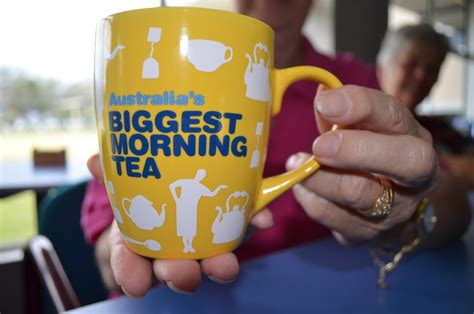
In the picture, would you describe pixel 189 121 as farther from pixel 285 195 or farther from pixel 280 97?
pixel 285 195

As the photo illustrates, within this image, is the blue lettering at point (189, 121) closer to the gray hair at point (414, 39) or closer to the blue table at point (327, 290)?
the blue table at point (327, 290)

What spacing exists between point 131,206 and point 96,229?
46 cm

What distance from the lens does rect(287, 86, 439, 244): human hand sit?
1.23 feet

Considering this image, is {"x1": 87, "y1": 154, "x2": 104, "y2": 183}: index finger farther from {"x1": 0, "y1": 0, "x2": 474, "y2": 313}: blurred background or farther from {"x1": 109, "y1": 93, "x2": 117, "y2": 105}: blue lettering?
{"x1": 109, "y1": 93, "x2": 117, "y2": 105}: blue lettering

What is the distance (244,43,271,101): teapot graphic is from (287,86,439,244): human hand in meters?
0.06

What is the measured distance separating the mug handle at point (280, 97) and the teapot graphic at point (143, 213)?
105 millimetres

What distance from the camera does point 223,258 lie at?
1.22 ft

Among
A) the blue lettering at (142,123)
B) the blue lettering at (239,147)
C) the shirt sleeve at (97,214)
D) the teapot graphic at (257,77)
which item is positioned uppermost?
the teapot graphic at (257,77)

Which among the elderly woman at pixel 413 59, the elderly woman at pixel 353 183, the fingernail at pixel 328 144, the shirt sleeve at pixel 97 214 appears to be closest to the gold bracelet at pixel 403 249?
the elderly woman at pixel 353 183

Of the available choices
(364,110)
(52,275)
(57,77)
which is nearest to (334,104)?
(364,110)

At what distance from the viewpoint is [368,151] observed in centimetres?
38

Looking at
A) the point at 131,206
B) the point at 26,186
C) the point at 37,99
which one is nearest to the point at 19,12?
the point at 37,99

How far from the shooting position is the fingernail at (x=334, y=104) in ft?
1.20

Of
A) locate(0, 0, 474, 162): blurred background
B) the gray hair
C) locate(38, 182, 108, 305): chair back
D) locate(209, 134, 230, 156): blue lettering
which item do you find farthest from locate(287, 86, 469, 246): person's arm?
the gray hair
